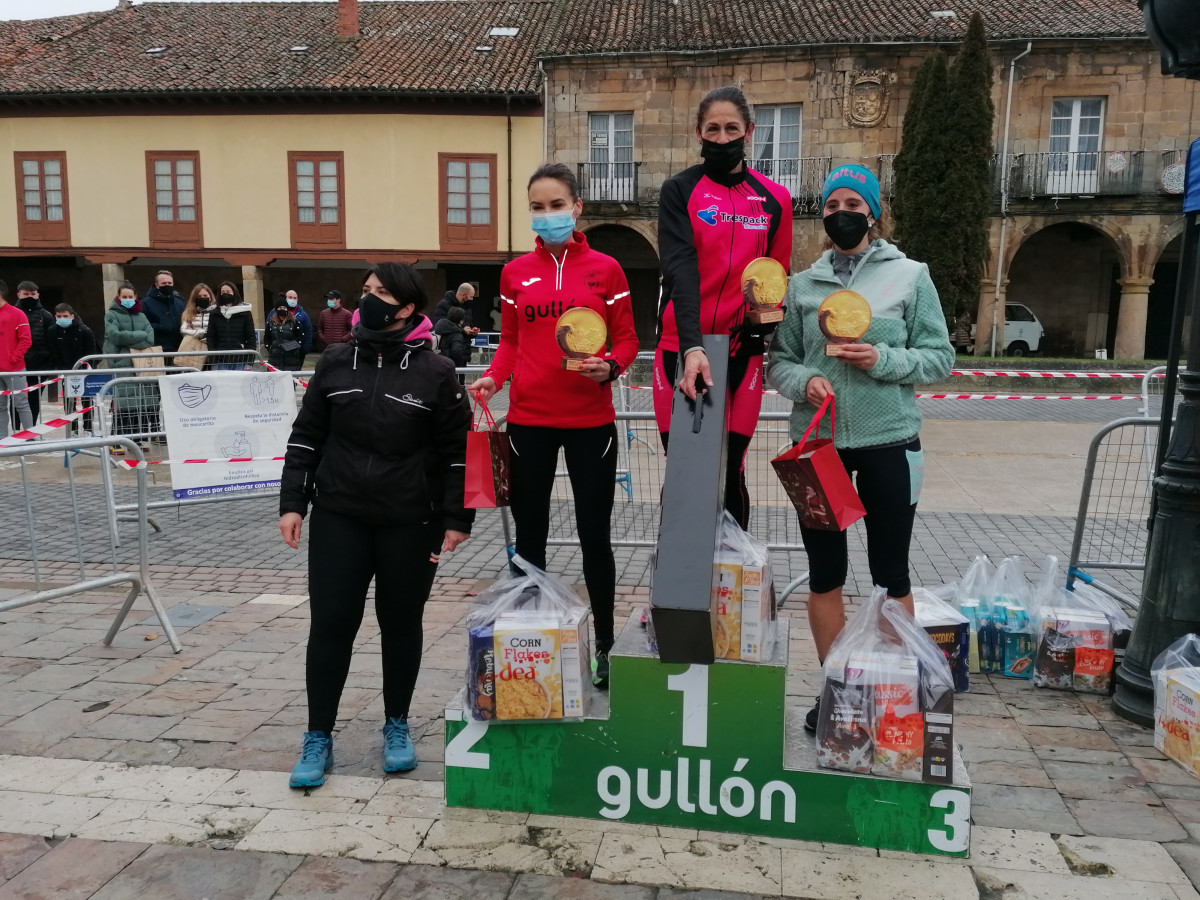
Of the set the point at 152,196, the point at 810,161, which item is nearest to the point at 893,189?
the point at 810,161

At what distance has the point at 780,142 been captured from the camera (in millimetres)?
26016

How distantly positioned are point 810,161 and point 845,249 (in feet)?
78.7

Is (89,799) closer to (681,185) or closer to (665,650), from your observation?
(665,650)

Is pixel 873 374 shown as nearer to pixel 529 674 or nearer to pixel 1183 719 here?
pixel 529 674

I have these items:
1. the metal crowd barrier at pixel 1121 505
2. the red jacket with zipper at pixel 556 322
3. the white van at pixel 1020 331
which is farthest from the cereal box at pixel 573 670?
the white van at pixel 1020 331

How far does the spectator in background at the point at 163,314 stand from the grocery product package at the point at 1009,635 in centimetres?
1098

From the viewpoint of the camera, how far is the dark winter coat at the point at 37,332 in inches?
478

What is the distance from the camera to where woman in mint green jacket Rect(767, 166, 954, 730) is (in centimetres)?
317

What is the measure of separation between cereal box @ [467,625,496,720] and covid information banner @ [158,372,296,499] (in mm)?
4164

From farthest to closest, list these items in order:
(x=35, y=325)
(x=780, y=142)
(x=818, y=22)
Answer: (x=780, y=142), (x=818, y=22), (x=35, y=325)

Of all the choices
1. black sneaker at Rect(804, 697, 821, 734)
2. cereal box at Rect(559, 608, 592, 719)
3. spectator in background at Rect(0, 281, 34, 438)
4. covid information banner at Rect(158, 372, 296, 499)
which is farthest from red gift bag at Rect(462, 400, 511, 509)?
spectator in background at Rect(0, 281, 34, 438)

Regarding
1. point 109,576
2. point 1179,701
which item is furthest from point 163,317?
point 1179,701

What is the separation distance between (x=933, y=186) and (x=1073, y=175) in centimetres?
600

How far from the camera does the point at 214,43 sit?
2952 centimetres
